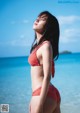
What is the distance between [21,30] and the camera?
244 cm

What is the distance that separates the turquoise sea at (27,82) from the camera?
2328 millimetres

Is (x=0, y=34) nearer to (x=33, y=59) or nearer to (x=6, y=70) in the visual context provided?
(x=6, y=70)

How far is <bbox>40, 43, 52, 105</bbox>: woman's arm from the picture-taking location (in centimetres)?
165

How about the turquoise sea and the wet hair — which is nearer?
the wet hair

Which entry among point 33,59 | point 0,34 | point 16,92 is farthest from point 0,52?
point 33,59

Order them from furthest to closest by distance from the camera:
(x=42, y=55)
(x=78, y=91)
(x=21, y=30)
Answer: (x=21, y=30) → (x=78, y=91) → (x=42, y=55)

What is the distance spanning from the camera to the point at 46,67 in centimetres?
169

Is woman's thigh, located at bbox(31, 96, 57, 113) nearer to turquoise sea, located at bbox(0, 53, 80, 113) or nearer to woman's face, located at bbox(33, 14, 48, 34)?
woman's face, located at bbox(33, 14, 48, 34)

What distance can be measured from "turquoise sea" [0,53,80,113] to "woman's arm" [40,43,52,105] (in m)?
0.56

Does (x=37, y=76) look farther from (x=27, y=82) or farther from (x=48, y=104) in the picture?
(x=27, y=82)

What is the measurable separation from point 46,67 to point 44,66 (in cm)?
2

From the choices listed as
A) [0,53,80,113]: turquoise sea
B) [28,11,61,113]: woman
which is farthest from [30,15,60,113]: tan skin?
[0,53,80,113]: turquoise sea

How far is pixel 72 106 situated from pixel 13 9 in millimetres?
896

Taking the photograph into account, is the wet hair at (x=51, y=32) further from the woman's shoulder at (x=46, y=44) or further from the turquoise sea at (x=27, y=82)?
the turquoise sea at (x=27, y=82)
